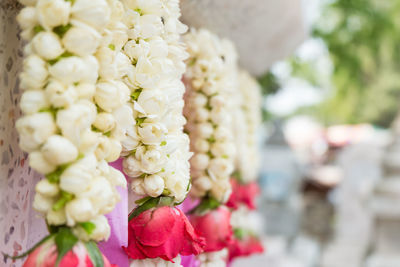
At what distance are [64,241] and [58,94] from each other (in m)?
0.14

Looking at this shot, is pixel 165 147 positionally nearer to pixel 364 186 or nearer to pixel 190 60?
pixel 190 60

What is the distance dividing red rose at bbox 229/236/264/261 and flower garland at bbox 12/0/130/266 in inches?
23.8

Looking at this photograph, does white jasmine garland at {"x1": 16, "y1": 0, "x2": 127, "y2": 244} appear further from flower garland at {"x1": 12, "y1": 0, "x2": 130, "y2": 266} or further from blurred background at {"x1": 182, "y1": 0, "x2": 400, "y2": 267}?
blurred background at {"x1": 182, "y1": 0, "x2": 400, "y2": 267}

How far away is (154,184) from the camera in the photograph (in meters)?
0.58

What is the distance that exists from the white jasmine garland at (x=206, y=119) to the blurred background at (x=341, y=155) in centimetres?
9

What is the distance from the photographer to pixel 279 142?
417 centimetres

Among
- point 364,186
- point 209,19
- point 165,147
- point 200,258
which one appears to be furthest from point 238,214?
point 364,186

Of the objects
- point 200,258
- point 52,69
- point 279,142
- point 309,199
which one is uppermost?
point 52,69

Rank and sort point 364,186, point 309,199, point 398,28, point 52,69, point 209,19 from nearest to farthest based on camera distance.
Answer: point 52,69, point 209,19, point 398,28, point 364,186, point 309,199

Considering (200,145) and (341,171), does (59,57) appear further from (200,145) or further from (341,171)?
(341,171)

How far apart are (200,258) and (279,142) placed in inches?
134

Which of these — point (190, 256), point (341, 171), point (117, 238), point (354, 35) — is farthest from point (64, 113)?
point (341, 171)

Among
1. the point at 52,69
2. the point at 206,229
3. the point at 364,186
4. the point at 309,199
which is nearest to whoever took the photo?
the point at 52,69

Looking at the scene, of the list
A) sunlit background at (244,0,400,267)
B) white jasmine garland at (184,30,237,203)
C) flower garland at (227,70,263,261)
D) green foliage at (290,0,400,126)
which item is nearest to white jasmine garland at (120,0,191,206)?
white jasmine garland at (184,30,237,203)
